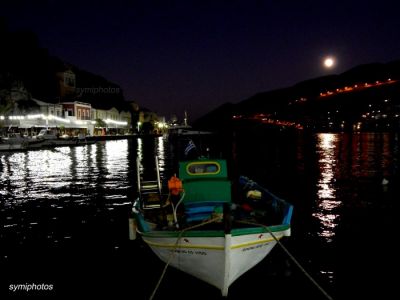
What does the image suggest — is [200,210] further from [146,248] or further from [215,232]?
[215,232]

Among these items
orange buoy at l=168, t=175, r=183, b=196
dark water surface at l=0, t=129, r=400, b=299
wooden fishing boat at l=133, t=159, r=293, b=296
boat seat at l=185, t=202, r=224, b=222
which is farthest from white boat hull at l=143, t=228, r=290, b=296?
orange buoy at l=168, t=175, r=183, b=196

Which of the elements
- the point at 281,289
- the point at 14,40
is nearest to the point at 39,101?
the point at 14,40

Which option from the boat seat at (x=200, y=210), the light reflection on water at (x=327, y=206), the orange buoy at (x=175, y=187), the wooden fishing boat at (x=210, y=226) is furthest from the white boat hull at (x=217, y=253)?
the light reflection on water at (x=327, y=206)

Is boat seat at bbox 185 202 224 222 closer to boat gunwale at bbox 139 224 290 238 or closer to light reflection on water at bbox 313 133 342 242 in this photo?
boat gunwale at bbox 139 224 290 238

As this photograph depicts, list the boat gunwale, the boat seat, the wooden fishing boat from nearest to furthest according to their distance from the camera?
the boat gunwale → the wooden fishing boat → the boat seat

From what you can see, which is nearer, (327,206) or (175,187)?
(175,187)

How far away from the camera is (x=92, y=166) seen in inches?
1346

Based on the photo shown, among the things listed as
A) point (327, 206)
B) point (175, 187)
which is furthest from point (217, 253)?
point (327, 206)

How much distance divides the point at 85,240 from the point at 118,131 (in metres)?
116

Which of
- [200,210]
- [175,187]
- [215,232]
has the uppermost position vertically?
[175,187]

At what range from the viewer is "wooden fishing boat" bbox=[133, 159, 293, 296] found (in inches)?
301

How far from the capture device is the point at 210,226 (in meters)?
8.76

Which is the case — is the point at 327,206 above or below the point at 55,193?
below

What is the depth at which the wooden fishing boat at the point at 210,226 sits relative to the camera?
25.1 feet
